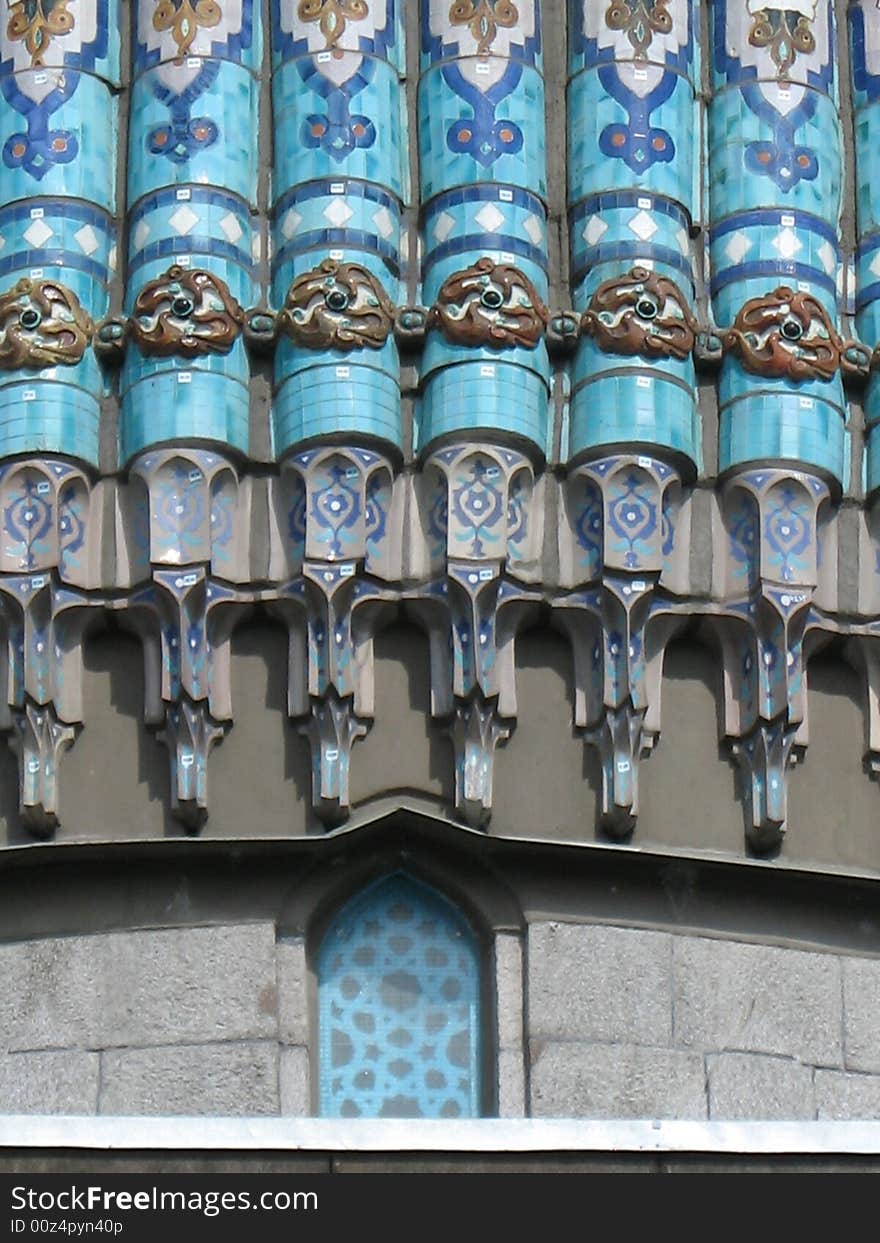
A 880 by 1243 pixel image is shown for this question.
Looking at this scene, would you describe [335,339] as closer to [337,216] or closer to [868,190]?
[337,216]

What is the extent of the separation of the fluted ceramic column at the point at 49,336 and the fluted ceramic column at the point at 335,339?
2.46 feet

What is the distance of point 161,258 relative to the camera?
15578mm

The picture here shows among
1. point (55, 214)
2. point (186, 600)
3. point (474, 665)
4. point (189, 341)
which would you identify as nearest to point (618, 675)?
point (474, 665)

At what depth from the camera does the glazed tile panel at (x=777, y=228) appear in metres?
15.5

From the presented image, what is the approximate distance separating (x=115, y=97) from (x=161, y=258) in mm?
876

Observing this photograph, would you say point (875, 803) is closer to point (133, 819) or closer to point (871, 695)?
point (871, 695)

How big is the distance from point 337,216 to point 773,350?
1853mm

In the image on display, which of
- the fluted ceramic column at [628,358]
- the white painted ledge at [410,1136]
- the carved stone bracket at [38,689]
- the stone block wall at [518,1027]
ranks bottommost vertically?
the white painted ledge at [410,1136]

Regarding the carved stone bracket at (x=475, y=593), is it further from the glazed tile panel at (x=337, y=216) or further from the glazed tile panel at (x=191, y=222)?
the glazed tile panel at (x=191, y=222)

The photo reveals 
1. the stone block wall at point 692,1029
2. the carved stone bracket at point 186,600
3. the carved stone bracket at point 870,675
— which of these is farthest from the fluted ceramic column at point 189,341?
the carved stone bracket at point 870,675

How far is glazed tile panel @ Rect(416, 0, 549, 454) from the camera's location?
50.5ft

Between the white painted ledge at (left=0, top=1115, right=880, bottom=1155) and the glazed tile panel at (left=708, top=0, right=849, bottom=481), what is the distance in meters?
3.27

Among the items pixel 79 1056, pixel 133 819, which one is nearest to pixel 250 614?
pixel 133 819

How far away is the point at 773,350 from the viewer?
15.6m
